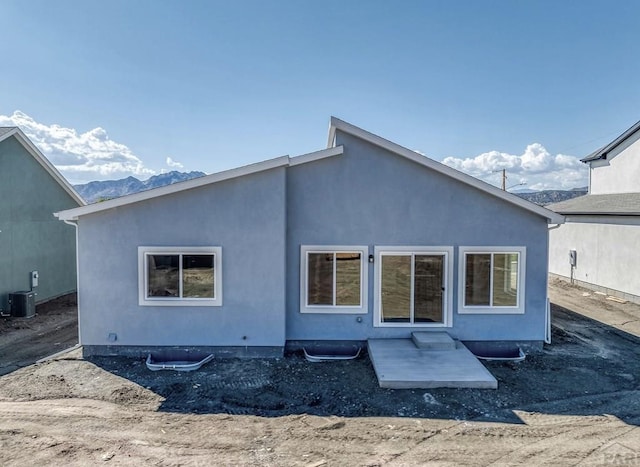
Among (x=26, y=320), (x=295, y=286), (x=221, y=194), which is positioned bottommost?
(x=26, y=320)

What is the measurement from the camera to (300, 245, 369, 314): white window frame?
855 centimetres

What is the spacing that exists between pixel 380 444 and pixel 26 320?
474 inches

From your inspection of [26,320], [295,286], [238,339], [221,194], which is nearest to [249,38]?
[221,194]

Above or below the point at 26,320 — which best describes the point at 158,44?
above

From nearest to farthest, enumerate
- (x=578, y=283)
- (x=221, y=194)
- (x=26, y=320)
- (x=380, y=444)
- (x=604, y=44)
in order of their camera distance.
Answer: (x=380, y=444), (x=221, y=194), (x=26, y=320), (x=604, y=44), (x=578, y=283)

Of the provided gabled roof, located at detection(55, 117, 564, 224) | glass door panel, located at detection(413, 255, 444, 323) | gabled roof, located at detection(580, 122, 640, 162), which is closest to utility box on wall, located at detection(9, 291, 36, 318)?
gabled roof, located at detection(55, 117, 564, 224)

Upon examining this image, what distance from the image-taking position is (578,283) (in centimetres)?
1698

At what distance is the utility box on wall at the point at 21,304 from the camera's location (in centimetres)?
1190

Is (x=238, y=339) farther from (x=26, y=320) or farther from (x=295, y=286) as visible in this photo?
(x=26, y=320)

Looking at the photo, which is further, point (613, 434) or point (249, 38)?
point (249, 38)

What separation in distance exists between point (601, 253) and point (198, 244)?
52.9ft

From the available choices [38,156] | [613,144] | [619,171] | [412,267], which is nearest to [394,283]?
[412,267]

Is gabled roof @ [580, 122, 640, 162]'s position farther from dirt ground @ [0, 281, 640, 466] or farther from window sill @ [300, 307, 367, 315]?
window sill @ [300, 307, 367, 315]

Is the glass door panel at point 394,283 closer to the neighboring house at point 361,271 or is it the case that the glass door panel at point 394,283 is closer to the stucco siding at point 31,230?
the neighboring house at point 361,271
